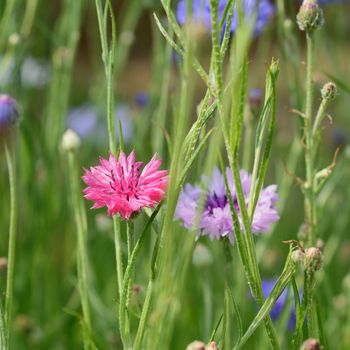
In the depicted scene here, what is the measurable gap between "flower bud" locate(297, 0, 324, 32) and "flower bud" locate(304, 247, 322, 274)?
234mm

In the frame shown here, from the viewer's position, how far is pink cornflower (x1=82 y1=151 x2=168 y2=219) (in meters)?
0.62

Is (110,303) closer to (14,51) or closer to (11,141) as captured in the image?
(14,51)

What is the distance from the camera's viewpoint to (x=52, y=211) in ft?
4.15

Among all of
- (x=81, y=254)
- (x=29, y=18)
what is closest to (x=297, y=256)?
(x=81, y=254)

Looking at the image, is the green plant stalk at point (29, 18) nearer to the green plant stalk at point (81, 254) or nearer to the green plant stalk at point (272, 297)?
the green plant stalk at point (81, 254)

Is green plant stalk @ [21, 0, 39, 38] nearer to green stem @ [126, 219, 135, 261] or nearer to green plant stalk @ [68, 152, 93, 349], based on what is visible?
green plant stalk @ [68, 152, 93, 349]

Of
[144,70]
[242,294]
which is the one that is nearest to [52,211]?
[242,294]

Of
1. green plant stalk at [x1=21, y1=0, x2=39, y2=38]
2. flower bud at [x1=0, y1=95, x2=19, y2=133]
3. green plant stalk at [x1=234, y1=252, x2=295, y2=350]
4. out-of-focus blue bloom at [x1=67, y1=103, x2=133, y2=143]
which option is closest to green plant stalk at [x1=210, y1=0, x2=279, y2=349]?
green plant stalk at [x1=234, y1=252, x2=295, y2=350]

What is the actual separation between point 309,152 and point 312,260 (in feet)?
0.56

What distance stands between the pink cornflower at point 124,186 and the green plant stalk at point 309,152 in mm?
197

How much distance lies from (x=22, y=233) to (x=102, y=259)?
0.56 ft

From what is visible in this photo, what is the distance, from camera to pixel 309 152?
0.78m

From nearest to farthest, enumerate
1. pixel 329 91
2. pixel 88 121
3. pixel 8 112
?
pixel 329 91 → pixel 8 112 → pixel 88 121

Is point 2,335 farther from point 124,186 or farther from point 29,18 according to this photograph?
point 29,18
